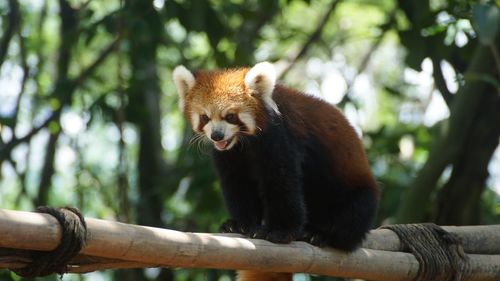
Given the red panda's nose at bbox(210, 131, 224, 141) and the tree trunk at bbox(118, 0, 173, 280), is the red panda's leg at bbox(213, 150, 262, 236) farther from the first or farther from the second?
the tree trunk at bbox(118, 0, 173, 280)

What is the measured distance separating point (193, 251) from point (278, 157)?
127 cm

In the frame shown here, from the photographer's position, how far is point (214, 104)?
175 inches

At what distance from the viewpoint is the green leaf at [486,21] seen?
4.04 metres

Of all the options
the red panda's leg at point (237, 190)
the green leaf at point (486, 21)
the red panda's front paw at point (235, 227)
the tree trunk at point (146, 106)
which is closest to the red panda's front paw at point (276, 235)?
the red panda's front paw at point (235, 227)

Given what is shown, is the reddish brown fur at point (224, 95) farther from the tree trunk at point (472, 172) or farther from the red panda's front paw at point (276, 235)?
the tree trunk at point (472, 172)

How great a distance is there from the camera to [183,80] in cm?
471

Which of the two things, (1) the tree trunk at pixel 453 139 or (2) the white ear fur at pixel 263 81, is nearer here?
(2) the white ear fur at pixel 263 81

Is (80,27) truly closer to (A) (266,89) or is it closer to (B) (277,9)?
(B) (277,9)

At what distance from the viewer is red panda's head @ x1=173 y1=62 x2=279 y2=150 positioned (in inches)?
170

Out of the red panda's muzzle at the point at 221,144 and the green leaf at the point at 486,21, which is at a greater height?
the green leaf at the point at 486,21

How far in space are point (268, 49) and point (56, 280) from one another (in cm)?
570

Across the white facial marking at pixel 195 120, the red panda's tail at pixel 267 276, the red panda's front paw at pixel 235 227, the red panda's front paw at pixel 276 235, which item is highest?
the white facial marking at pixel 195 120

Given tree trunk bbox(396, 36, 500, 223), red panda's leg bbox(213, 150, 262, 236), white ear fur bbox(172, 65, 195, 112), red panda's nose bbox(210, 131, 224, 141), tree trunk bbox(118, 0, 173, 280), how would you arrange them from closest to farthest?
red panda's nose bbox(210, 131, 224, 141) → red panda's leg bbox(213, 150, 262, 236) → white ear fur bbox(172, 65, 195, 112) → tree trunk bbox(396, 36, 500, 223) → tree trunk bbox(118, 0, 173, 280)

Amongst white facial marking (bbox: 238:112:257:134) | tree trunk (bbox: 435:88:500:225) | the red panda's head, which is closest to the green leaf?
the red panda's head
